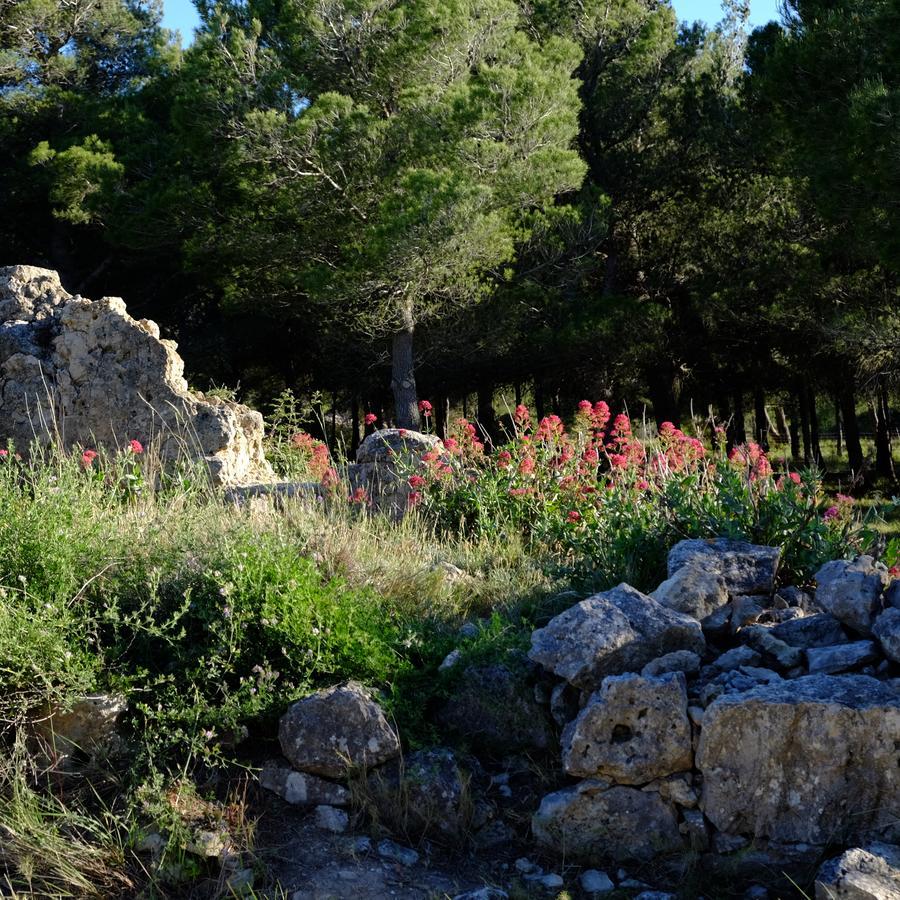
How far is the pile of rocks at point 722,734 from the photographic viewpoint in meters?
3.26

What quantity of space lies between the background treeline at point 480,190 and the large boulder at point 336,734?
387 inches

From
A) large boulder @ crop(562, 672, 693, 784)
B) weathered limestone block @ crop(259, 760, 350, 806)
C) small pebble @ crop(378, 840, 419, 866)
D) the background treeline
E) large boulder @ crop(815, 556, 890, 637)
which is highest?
the background treeline

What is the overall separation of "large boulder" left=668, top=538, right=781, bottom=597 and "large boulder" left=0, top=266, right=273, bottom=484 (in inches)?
152

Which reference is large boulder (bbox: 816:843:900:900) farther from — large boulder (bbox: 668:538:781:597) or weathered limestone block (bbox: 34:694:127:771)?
weathered limestone block (bbox: 34:694:127:771)

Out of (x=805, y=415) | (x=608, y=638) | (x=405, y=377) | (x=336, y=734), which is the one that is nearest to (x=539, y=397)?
(x=805, y=415)

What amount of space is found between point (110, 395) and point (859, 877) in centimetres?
627

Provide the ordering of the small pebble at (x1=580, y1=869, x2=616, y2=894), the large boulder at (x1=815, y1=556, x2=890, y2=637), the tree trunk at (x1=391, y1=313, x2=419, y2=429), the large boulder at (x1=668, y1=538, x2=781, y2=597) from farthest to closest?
the tree trunk at (x1=391, y1=313, x2=419, y2=429) → the large boulder at (x1=668, y1=538, x2=781, y2=597) → the large boulder at (x1=815, y1=556, x2=890, y2=637) → the small pebble at (x1=580, y1=869, x2=616, y2=894)

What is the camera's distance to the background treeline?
14641 millimetres

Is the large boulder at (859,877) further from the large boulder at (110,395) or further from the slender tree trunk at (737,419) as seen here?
the slender tree trunk at (737,419)

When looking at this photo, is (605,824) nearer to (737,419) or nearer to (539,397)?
(539,397)

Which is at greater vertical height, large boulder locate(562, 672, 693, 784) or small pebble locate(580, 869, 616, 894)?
large boulder locate(562, 672, 693, 784)

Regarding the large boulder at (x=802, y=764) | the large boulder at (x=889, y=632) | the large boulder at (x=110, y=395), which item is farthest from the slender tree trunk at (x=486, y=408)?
the large boulder at (x=802, y=764)

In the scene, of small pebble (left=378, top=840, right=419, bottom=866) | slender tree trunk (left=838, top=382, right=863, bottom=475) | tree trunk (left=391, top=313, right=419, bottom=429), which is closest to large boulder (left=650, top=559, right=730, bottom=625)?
small pebble (left=378, top=840, right=419, bottom=866)

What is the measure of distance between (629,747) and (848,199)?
11.7m
